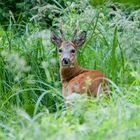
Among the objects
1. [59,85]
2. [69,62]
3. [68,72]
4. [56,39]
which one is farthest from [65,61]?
[59,85]

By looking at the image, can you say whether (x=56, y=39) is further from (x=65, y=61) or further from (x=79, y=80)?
(x=79, y=80)

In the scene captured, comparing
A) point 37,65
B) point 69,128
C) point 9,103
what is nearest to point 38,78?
point 37,65

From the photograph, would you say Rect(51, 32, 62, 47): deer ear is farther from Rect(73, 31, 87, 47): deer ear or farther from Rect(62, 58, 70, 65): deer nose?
Rect(62, 58, 70, 65): deer nose

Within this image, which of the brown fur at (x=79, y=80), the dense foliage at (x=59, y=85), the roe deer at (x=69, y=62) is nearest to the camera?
the dense foliage at (x=59, y=85)

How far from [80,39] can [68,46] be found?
15cm

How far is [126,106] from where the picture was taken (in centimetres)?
441

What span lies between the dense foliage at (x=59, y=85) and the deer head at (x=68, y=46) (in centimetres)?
13

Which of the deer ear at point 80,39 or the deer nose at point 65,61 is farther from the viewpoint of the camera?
the deer ear at point 80,39

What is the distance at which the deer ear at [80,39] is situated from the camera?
23.3ft

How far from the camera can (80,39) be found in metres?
7.12

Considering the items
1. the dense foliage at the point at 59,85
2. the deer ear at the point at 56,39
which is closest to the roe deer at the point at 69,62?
the deer ear at the point at 56,39

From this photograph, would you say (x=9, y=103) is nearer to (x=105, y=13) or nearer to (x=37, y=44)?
(x=37, y=44)

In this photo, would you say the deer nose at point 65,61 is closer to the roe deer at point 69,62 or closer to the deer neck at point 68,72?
the roe deer at point 69,62

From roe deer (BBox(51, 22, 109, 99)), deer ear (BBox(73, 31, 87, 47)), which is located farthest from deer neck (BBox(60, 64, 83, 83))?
deer ear (BBox(73, 31, 87, 47))
